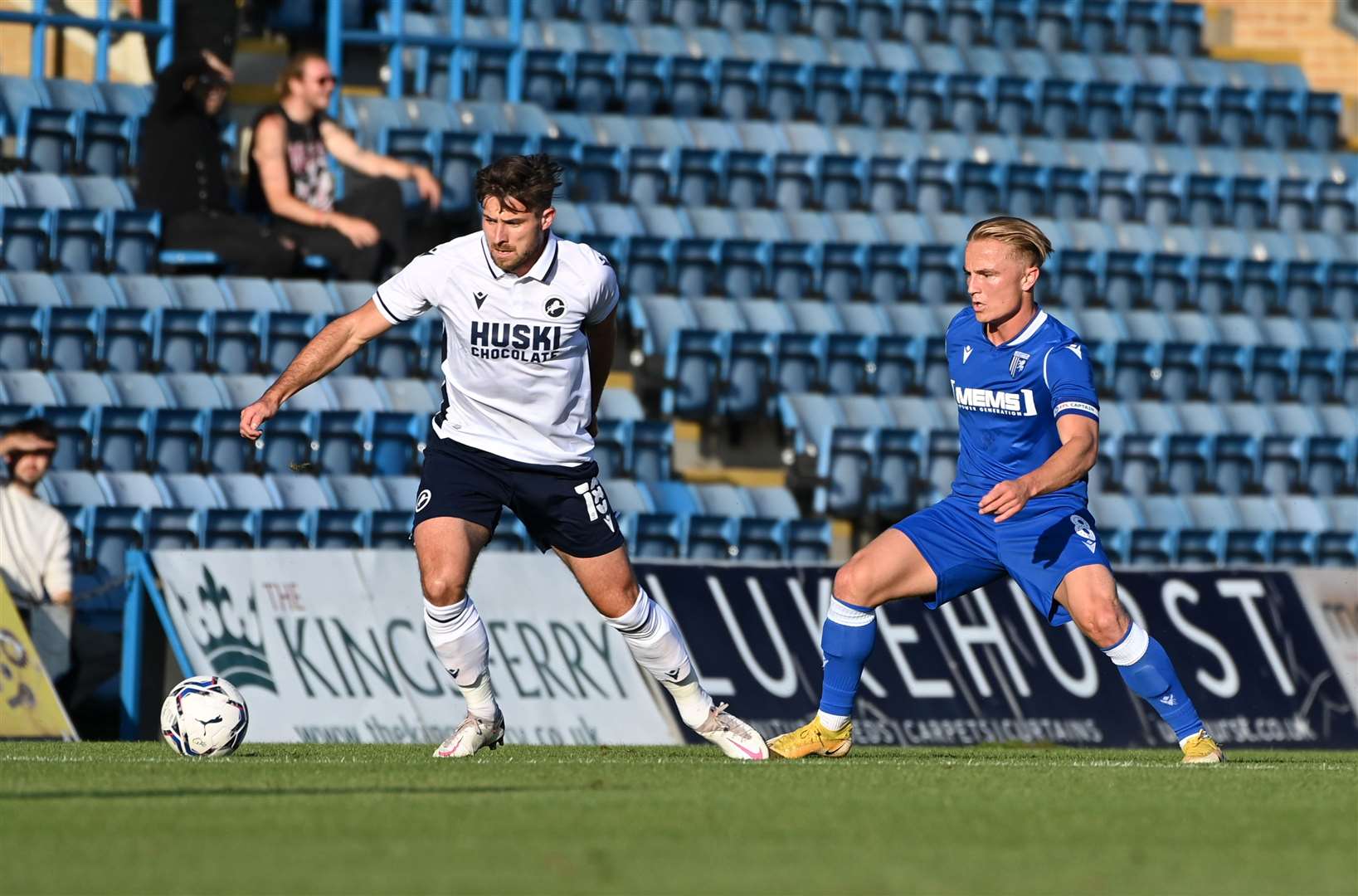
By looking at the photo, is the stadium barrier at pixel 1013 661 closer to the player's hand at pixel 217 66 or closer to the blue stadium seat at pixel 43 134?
the player's hand at pixel 217 66

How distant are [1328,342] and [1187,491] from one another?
8.25 ft

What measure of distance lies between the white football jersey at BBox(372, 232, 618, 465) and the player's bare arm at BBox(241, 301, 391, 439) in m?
0.07

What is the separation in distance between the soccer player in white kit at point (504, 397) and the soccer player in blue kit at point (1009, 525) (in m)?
0.84

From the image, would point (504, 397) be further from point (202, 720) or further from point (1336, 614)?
point (1336, 614)

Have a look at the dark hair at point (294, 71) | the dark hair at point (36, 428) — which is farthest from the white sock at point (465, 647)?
the dark hair at point (294, 71)

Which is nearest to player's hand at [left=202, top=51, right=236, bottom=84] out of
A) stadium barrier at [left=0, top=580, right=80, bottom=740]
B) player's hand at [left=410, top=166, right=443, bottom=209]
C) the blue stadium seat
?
the blue stadium seat

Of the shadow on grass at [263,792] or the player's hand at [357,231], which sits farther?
the player's hand at [357,231]

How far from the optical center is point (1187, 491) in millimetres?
16125

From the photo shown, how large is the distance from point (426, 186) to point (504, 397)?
7.30 m

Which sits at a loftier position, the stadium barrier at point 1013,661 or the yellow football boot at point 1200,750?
the yellow football boot at point 1200,750

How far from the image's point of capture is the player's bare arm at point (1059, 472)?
23.3 feet

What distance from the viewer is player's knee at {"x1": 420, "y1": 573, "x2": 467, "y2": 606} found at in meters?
7.69

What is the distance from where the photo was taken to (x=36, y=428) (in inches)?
452

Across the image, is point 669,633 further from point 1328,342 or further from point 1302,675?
point 1328,342
